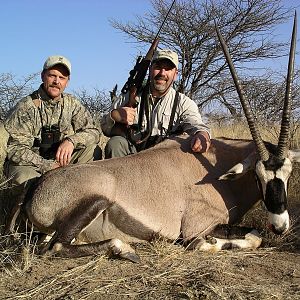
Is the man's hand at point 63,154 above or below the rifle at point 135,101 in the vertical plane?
below

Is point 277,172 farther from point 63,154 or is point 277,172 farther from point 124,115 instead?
point 63,154

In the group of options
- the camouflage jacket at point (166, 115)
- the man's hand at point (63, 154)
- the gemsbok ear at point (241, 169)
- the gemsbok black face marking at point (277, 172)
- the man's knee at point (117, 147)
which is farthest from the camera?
the camouflage jacket at point (166, 115)

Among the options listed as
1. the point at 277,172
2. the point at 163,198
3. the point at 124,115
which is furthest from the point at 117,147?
the point at 277,172

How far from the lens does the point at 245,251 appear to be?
13.2 feet

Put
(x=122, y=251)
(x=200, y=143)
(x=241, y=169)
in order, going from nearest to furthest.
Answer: (x=122, y=251) → (x=241, y=169) → (x=200, y=143)

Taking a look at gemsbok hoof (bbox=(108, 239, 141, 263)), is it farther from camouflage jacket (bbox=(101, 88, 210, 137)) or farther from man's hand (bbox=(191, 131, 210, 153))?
camouflage jacket (bbox=(101, 88, 210, 137))

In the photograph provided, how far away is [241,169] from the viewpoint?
4.22m

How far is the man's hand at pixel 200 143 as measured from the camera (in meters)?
4.49

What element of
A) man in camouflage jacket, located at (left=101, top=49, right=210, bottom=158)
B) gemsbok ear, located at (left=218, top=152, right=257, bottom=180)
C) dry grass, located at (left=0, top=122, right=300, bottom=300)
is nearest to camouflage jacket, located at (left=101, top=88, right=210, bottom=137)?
man in camouflage jacket, located at (left=101, top=49, right=210, bottom=158)

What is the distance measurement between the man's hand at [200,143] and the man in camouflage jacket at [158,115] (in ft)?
1.93

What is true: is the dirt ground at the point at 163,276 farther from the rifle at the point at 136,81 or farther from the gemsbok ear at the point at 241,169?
the rifle at the point at 136,81

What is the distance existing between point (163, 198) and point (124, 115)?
1.31 m

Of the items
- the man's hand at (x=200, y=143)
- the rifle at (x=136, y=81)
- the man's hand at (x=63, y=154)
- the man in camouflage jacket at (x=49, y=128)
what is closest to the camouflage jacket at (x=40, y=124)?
the man in camouflage jacket at (x=49, y=128)

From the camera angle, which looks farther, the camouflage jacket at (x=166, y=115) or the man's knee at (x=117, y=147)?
the camouflage jacket at (x=166, y=115)
